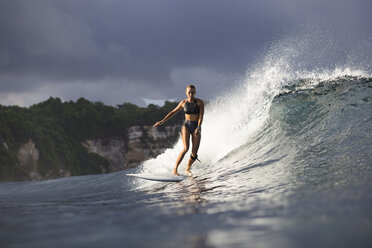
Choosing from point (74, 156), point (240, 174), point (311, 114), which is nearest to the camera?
point (240, 174)

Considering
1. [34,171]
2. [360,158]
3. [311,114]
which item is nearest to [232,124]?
[311,114]

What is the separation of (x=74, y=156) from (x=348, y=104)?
1483 inches

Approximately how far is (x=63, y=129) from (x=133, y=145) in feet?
32.9

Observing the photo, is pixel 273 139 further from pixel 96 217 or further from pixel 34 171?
pixel 34 171

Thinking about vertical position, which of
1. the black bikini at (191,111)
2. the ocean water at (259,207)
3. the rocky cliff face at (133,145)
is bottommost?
the ocean water at (259,207)

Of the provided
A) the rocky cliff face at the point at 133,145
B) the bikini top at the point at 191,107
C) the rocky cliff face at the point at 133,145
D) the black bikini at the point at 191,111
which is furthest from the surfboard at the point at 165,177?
the rocky cliff face at the point at 133,145

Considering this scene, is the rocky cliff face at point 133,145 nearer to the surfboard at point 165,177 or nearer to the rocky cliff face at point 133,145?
the rocky cliff face at point 133,145

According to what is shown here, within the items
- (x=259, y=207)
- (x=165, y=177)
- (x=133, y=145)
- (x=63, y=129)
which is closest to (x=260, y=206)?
(x=259, y=207)

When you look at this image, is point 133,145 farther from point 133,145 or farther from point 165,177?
point 165,177

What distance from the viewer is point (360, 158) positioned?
4.61m

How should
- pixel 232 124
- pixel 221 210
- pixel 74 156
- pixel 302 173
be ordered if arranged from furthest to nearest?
pixel 74 156 → pixel 232 124 → pixel 302 173 → pixel 221 210

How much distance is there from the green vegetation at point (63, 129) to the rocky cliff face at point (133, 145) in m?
0.96

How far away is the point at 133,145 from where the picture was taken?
153 feet

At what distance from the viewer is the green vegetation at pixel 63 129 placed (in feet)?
108
